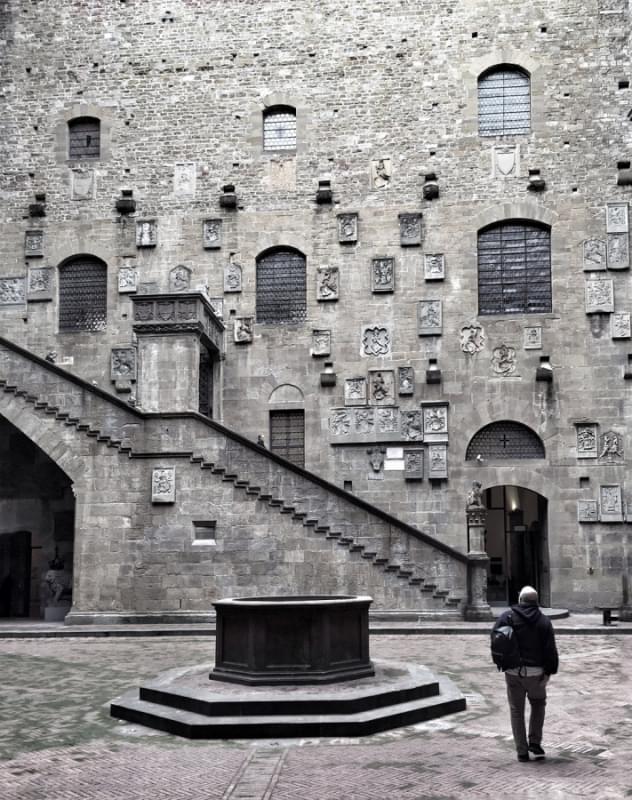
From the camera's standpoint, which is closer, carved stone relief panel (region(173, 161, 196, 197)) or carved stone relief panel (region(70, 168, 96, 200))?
carved stone relief panel (region(173, 161, 196, 197))

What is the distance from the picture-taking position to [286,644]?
12.0 m

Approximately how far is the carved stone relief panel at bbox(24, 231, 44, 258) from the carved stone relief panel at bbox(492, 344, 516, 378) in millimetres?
13438

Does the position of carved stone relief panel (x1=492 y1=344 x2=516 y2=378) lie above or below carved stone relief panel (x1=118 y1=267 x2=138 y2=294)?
below

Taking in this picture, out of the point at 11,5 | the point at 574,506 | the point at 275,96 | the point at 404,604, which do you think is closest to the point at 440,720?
the point at 404,604

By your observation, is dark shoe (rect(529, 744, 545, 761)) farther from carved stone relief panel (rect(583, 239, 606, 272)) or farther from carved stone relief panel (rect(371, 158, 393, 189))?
carved stone relief panel (rect(371, 158, 393, 189))

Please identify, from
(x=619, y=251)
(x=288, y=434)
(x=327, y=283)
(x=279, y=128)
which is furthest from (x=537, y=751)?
(x=279, y=128)

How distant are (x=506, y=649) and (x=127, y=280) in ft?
69.9

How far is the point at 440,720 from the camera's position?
11.1 meters

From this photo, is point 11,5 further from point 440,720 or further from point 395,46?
point 440,720

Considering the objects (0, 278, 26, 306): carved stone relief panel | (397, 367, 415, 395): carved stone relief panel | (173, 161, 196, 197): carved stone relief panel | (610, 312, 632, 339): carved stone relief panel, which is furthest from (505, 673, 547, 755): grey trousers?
(0, 278, 26, 306): carved stone relief panel

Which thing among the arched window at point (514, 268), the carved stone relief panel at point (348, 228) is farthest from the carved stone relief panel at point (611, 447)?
the carved stone relief panel at point (348, 228)

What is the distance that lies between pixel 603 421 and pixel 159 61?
16.5m

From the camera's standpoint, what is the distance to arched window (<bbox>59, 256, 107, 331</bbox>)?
93.8ft

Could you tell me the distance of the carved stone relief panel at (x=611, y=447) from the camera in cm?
2569
